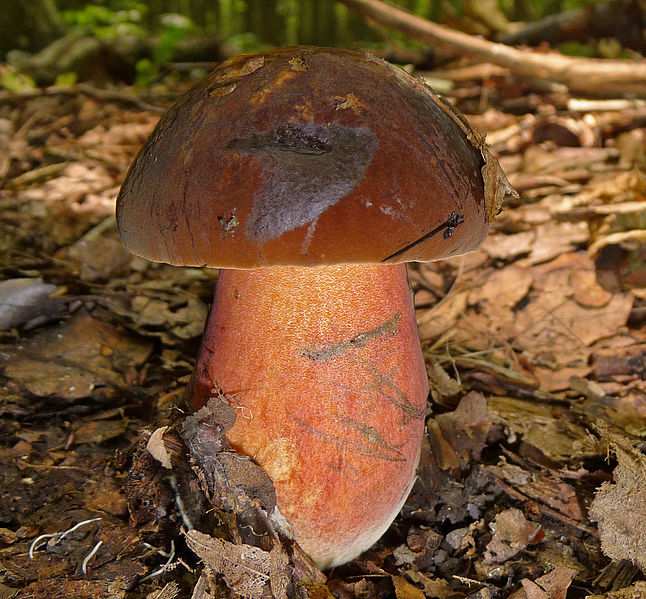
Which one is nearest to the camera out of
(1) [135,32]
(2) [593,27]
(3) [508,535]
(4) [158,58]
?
(3) [508,535]

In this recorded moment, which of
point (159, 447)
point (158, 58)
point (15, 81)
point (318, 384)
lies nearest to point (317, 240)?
point (318, 384)

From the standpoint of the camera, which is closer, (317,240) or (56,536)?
(317,240)

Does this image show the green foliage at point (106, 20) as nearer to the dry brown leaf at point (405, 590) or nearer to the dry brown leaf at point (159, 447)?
the dry brown leaf at point (159, 447)

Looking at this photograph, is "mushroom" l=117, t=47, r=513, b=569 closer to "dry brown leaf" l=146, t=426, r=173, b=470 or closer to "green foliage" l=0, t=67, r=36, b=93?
"dry brown leaf" l=146, t=426, r=173, b=470

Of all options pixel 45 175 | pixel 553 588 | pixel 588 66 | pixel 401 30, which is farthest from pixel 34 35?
pixel 553 588

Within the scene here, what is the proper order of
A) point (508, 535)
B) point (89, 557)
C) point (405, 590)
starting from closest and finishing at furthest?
point (89, 557) → point (405, 590) → point (508, 535)

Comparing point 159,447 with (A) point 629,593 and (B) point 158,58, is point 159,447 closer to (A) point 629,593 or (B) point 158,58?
(A) point 629,593
